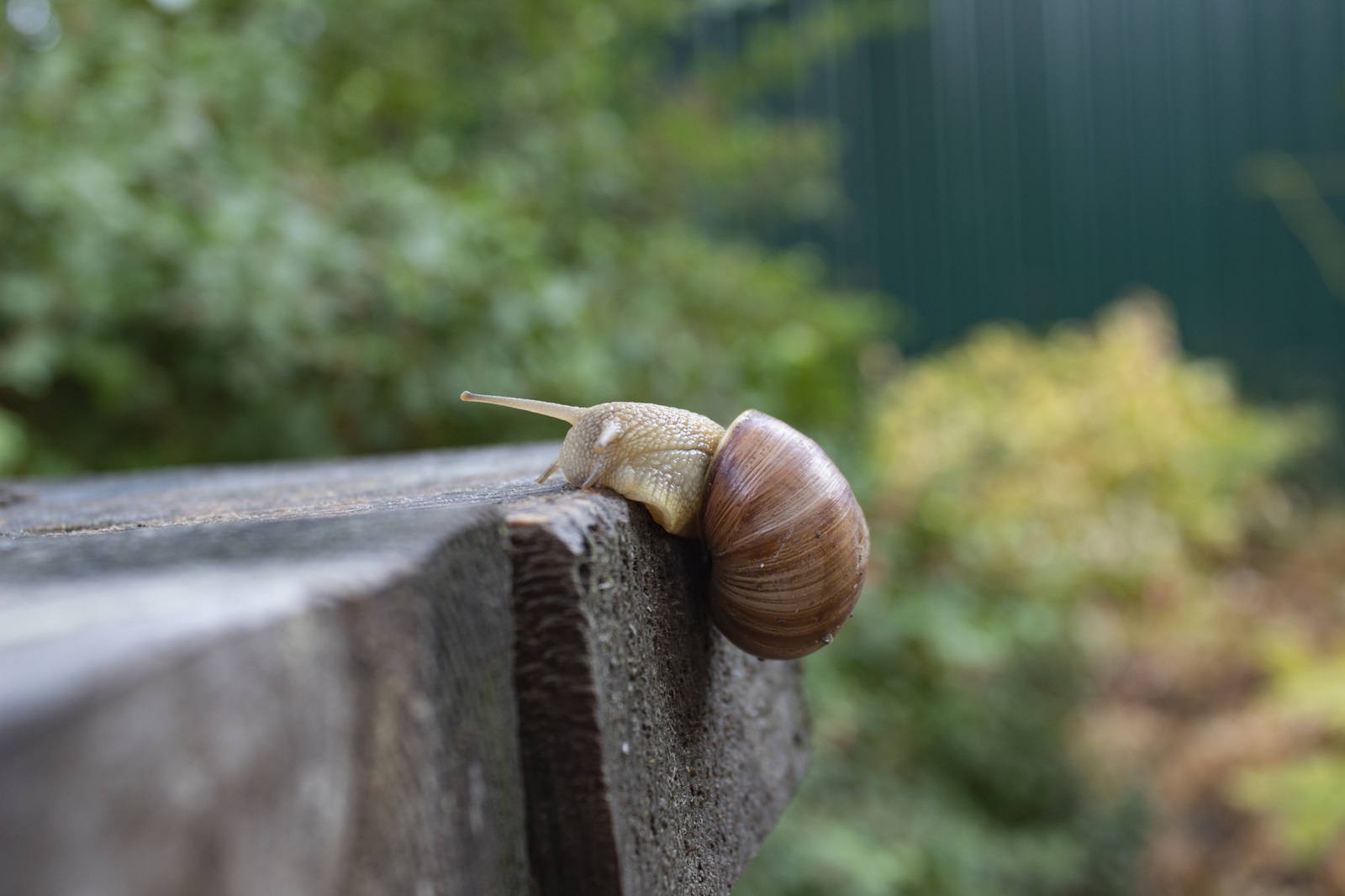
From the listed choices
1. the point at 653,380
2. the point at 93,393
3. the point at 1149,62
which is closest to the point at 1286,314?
the point at 1149,62

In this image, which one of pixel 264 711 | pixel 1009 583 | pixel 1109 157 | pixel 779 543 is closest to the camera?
pixel 264 711

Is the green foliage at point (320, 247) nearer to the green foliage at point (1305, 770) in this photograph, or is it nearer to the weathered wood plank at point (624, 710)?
the weathered wood plank at point (624, 710)

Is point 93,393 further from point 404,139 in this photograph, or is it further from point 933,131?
point 933,131

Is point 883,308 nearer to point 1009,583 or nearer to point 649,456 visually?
point 1009,583

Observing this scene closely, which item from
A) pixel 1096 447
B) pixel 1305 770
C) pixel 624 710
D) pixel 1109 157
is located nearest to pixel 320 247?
pixel 624 710

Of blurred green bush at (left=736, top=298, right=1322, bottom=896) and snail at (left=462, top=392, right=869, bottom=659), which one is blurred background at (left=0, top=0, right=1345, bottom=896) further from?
snail at (left=462, top=392, right=869, bottom=659)
